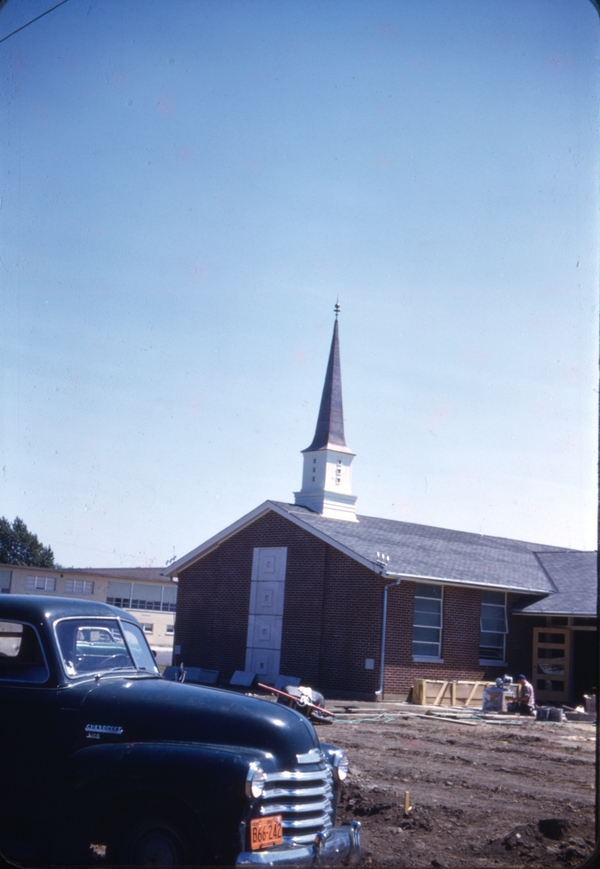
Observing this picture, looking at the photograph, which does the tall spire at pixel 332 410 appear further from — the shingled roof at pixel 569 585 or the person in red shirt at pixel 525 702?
the person in red shirt at pixel 525 702

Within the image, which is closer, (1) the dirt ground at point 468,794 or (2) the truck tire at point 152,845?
(2) the truck tire at point 152,845

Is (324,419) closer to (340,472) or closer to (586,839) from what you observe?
(340,472)

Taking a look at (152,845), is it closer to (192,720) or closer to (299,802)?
(192,720)

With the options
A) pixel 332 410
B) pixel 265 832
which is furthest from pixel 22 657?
pixel 332 410

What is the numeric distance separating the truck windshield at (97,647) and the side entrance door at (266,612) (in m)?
17.5

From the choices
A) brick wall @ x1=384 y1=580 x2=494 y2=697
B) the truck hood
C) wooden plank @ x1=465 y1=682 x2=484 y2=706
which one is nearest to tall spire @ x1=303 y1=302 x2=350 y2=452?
brick wall @ x1=384 y1=580 x2=494 y2=697

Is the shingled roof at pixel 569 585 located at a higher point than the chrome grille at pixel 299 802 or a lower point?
higher

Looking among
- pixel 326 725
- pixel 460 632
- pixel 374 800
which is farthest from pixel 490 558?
pixel 374 800

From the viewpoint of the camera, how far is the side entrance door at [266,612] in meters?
24.0

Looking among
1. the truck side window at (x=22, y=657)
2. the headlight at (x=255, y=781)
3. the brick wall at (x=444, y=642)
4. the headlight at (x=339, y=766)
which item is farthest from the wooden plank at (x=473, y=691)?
the headlight at (x=255, y=781)

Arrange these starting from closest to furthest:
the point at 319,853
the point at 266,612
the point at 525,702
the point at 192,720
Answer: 1. the point at 319,853
2. the point at 192,720
3. the point at 525,702
4. the point at 266,612

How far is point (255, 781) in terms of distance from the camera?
17.2 ft

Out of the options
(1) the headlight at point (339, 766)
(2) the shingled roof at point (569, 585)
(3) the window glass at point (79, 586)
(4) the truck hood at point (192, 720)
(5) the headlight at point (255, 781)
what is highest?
(2) the shingled roof at point (569, 585)

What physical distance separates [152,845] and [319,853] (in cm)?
108
